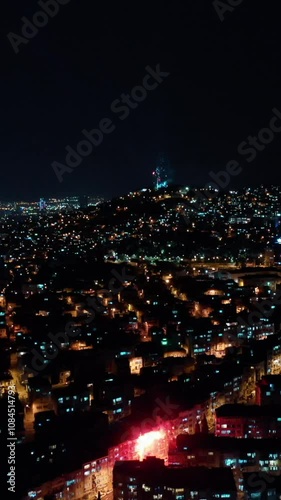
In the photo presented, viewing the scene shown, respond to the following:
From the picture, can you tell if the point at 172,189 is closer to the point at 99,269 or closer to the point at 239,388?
the point at 99,269

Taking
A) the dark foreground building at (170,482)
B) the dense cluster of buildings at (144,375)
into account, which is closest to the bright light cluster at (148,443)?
the dense cluster of buildings at (144,375)

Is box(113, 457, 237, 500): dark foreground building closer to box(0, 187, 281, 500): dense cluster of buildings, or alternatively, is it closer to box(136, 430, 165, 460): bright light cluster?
box(0, 187, 281, 500): dense cluster of buildings

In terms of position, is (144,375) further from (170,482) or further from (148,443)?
(170,482)

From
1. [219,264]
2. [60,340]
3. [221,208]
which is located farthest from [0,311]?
[221,208]

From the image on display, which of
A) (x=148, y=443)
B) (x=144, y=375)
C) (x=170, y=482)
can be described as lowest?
(x=170, y=482)

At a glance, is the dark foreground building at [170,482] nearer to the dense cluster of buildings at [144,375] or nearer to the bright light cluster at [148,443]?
the dense cluster of buildings at [144,375]

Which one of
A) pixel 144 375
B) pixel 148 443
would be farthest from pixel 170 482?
pixel 144 375
